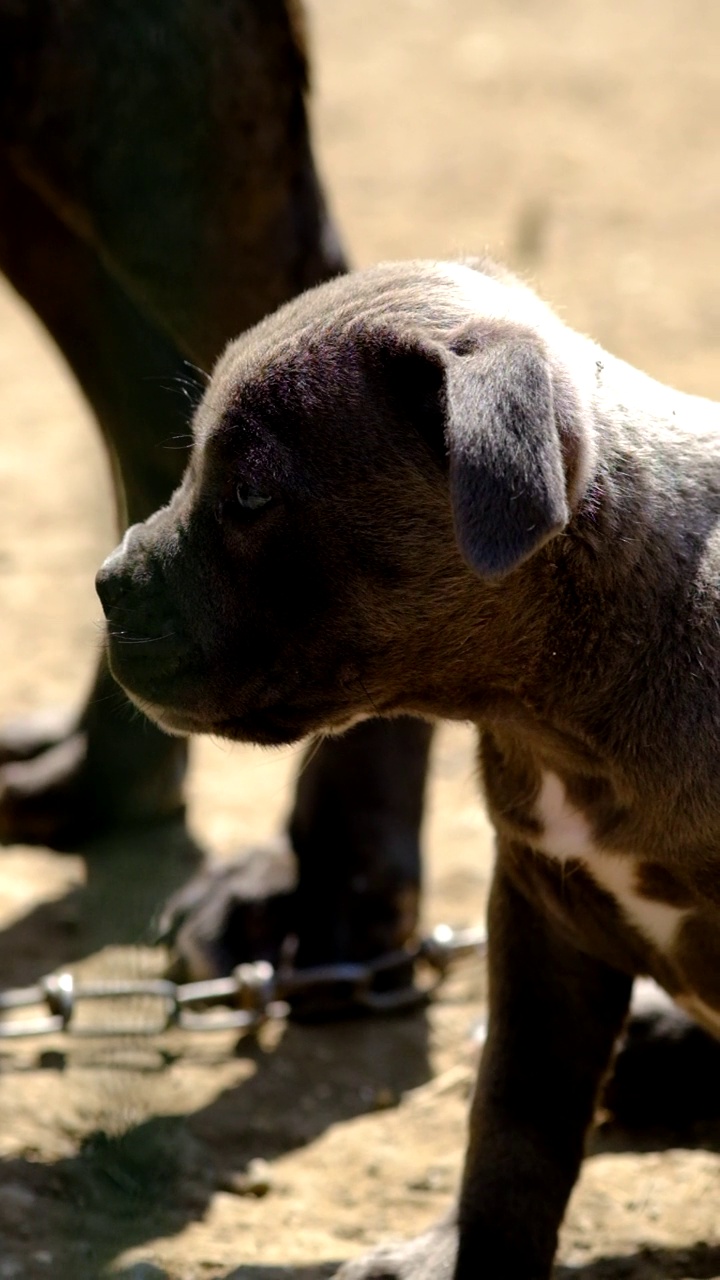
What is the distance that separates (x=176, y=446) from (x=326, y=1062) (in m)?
1.16

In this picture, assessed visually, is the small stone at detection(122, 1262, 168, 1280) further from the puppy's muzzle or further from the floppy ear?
the floppy ear

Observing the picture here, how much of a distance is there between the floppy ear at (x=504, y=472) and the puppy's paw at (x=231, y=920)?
1.57 m

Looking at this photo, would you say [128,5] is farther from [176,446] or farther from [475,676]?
[475,676]

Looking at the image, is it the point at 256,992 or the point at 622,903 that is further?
the point at 256,992

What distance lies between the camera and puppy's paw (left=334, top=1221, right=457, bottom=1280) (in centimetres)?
262

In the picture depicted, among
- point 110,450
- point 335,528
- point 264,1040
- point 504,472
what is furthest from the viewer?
point 110,450

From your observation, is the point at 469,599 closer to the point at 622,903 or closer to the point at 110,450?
the point at 622,903

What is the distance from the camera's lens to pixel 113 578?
8.46 feet

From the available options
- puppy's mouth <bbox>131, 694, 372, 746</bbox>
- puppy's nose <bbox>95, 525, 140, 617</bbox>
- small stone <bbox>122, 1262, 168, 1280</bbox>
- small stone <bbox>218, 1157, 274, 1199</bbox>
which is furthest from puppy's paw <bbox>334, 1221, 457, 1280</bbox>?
puppy's nose <bbox>95, 525, 140, 617</bbox>

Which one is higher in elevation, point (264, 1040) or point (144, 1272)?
point (264, 1040)

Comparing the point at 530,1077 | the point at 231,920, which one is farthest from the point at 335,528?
the point at 231,920

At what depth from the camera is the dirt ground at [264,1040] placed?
2795mm

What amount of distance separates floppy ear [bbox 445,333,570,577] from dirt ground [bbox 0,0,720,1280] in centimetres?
78

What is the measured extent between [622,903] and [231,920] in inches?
46.6
